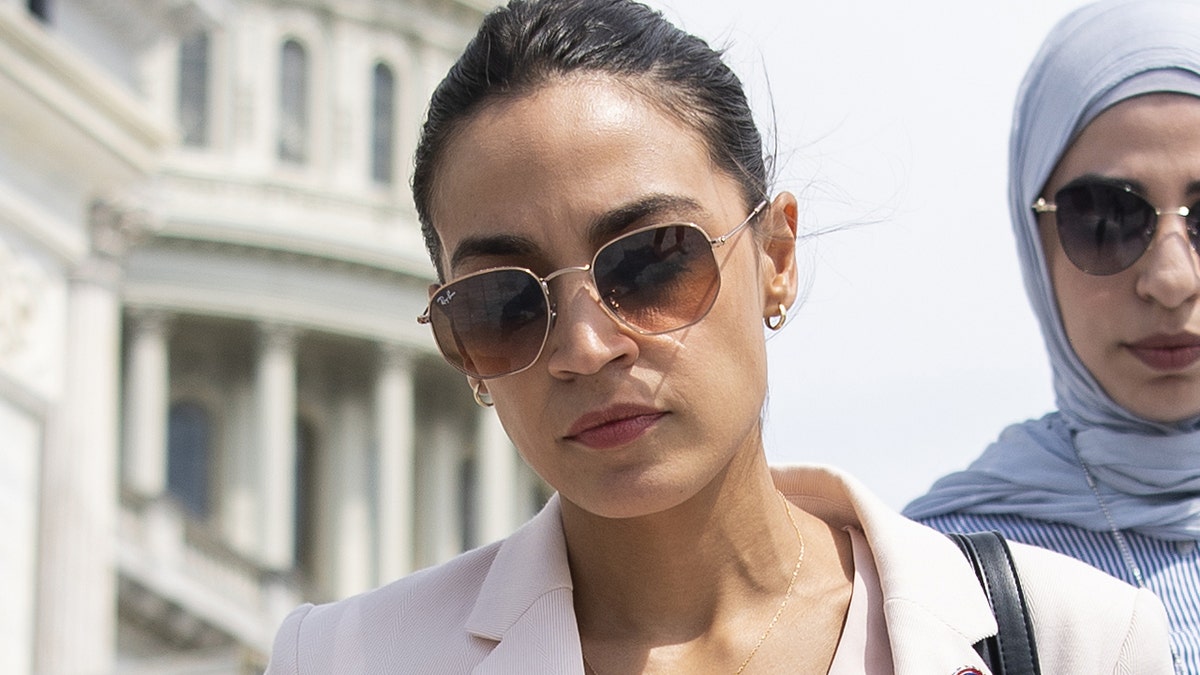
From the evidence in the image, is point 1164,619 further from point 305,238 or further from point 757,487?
point 305,238

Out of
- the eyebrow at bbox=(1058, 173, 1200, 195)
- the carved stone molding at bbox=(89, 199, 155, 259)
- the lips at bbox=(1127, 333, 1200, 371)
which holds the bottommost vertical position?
the lips at bbox=(1127, 333, 1200, 371)

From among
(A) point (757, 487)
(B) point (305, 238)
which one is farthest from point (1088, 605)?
(B) point (305, 238)

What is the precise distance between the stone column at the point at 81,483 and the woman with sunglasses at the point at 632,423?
47.0 feet

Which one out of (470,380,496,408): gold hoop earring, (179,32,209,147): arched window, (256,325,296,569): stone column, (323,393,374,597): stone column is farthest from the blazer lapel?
(179,32,209,147): arched window

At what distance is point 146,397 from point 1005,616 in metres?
39.9

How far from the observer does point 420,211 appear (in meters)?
2.49

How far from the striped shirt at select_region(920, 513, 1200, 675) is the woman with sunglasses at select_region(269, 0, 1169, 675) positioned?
55cm

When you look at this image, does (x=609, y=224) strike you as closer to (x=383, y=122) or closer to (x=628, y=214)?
(x=628, y=214)

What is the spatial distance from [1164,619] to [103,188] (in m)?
15.4

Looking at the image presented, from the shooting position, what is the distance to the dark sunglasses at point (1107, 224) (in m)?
2.74

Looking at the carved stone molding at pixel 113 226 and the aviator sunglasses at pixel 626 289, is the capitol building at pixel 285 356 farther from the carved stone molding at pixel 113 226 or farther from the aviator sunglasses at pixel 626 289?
the aviator sunglasses at pixel 626 289

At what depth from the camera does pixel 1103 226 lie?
2770mm

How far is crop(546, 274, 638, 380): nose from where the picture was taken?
2188 mm

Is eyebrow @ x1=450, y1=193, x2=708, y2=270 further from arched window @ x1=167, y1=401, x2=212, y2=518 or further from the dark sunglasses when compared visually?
arched window @ x1=167, y1=401, x2=212, y2=518
